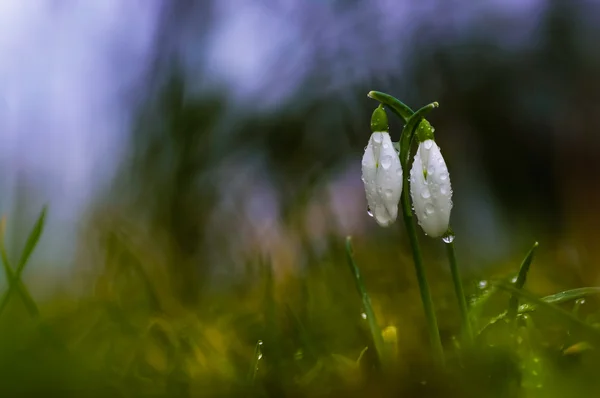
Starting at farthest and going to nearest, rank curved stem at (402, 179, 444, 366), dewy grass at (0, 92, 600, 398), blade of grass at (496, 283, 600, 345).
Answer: curved stem at (402, 179, 444, 366) < blade of grass at (496, 283, 600, 345) < dewy grass at (0, 92, 600, 398)

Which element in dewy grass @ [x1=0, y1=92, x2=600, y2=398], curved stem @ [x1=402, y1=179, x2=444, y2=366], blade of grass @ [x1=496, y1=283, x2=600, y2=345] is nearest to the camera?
dewy grass @ [x1=0, y1=92, x2=600, y2=398]

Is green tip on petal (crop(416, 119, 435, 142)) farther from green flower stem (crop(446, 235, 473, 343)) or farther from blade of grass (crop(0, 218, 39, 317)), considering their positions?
blade of grass (crop(0, 218, 39, 317))

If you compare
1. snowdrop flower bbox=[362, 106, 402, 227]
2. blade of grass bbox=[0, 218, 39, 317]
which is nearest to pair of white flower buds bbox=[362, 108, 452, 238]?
snowdrop flower bbox=[362, 106, 402, 227]

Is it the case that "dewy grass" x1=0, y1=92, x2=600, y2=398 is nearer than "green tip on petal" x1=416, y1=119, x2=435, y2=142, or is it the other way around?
"dewy grass" x1=0, y1=92, x2=600, y2=398

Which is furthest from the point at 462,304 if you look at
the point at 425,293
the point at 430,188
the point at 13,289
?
the point at 13,289

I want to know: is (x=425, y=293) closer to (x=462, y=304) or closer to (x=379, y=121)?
(x=462, y=304)

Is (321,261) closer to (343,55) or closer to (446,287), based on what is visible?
(446,287)

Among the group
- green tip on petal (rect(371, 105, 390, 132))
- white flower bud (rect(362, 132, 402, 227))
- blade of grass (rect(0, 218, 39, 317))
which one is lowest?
blade of grass (rect(0, 218, 39, 317))

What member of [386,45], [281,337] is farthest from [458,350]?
[386,45]

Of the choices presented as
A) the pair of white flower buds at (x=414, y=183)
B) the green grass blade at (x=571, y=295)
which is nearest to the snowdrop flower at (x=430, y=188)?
the pair of white flower buds at (x=414, y=183)
